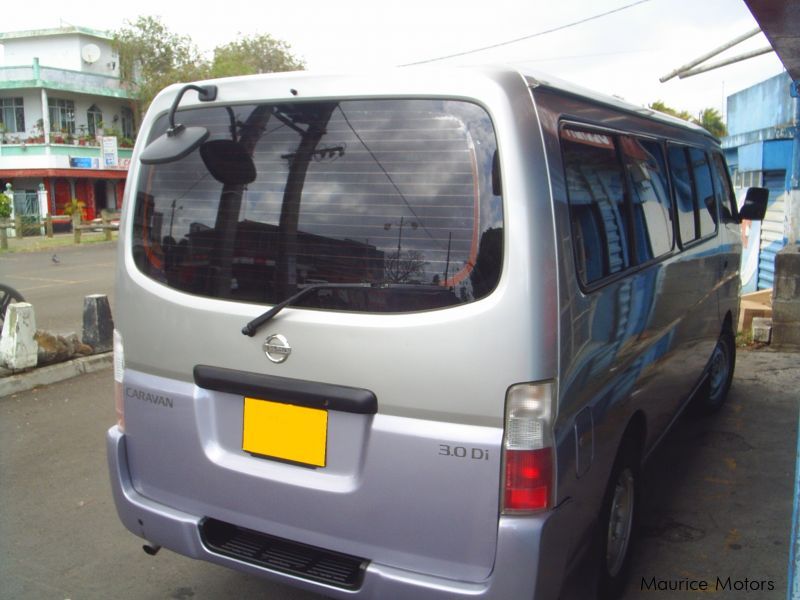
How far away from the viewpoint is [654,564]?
3521 mm

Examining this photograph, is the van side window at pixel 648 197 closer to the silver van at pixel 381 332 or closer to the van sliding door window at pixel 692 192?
the silver van at pixel 381 332

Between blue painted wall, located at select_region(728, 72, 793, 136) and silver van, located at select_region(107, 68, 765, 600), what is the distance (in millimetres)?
9236

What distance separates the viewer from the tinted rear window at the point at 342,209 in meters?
2.32

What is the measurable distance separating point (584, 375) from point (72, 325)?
853 centimetres

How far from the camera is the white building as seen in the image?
114 feet

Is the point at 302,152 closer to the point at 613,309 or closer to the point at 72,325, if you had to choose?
the point at 613,309

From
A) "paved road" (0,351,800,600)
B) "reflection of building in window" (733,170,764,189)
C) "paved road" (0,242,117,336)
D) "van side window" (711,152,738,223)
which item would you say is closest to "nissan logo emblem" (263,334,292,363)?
"paved road" (0,351,800,600)

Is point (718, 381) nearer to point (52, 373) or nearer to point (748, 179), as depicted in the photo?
point (52, 373)

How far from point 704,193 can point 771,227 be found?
723 cm

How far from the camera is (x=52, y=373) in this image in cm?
654

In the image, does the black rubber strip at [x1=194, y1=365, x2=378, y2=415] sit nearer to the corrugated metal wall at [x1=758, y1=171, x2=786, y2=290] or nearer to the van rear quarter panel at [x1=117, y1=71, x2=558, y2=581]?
the van rear quarter panel at [x1=117, y1=71, x2=558, y2=581]

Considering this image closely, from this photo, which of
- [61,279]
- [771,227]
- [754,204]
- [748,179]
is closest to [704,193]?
[754,204]

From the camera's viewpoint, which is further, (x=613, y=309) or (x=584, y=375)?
(x=613, y=309)

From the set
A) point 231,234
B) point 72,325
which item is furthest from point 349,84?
point 72,325
